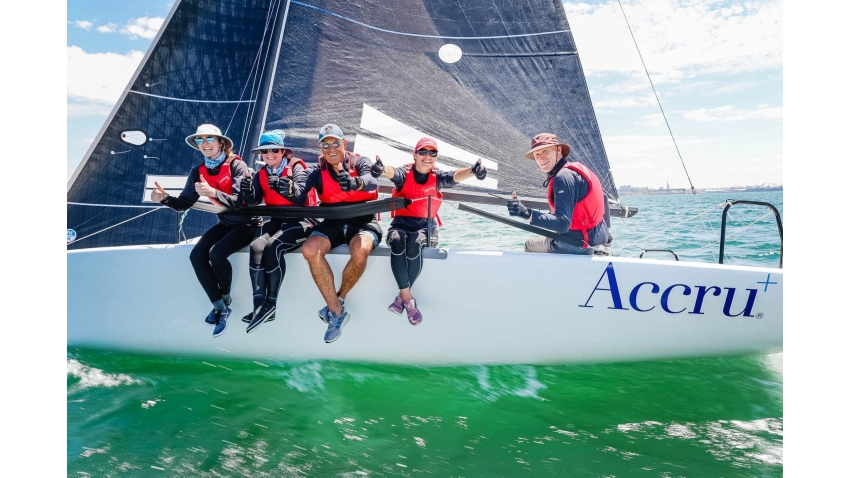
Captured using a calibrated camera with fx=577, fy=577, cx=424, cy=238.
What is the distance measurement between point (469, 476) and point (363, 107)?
8.56ft

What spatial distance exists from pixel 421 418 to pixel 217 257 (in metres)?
1.26

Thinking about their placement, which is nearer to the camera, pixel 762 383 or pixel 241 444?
pixel 241 444

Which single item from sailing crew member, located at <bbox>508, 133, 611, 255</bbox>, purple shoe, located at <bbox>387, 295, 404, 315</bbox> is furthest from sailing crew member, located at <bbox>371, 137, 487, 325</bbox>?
sailing crew member, located at <bbox>508, 133, 611, 255</bbox>

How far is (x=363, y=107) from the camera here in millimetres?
3936

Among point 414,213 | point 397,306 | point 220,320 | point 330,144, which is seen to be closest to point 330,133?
point 330,144

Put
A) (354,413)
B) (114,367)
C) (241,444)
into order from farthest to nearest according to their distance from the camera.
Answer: (114,367) < (354,413) < (241,444)

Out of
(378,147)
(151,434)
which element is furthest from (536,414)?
(378,147)

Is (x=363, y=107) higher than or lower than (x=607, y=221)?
higher

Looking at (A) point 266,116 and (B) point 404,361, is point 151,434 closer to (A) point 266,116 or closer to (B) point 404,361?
(B) point 404,361

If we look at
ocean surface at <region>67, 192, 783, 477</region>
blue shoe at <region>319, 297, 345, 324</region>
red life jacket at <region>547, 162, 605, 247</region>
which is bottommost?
ocean surface at <region>67, 192, 783, 477</region>

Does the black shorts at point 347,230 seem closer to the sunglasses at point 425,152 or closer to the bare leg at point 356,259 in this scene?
the bare leg at point 356,259

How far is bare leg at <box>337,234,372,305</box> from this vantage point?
2781 millimetres

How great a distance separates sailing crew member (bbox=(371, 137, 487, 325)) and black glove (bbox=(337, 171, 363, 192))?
0.14m

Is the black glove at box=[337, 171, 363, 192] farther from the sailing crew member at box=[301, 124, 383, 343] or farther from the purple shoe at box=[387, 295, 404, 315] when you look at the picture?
the purple shoe at box=[387, 295, 404, 315]
